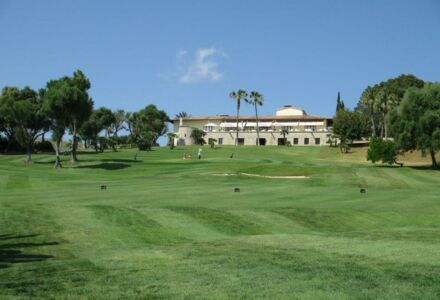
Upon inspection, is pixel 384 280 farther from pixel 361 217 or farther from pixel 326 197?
pixel 326 197

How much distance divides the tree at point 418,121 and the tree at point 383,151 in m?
1.30

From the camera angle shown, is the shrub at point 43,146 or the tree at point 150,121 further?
the tree at point 150,121

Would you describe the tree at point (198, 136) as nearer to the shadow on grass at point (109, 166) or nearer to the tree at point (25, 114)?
→ the tree at point (25, 114)

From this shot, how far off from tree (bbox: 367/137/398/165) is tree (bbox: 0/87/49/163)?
39354mm

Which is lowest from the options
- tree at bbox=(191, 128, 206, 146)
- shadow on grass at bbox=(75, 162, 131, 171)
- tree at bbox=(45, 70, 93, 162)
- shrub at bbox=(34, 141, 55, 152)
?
shadow on grass at bbox=(75, 162, 131, 171)

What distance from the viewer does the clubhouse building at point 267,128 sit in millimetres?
130000

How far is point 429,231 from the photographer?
1426cm

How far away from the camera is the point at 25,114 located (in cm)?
6656

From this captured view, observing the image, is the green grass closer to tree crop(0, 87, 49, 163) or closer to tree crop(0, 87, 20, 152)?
tree crop(0, 87, 49, 163)

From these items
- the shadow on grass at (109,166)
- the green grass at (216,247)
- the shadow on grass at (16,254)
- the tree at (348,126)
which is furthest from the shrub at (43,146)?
the shadow on grass at (16,254)

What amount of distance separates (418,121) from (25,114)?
46688mm

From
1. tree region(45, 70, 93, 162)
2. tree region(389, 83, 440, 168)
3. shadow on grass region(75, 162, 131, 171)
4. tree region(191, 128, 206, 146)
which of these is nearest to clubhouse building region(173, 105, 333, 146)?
tree region(191, 128, 206, 146)

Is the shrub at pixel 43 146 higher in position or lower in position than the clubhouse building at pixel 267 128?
lower

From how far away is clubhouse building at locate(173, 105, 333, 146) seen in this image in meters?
130
